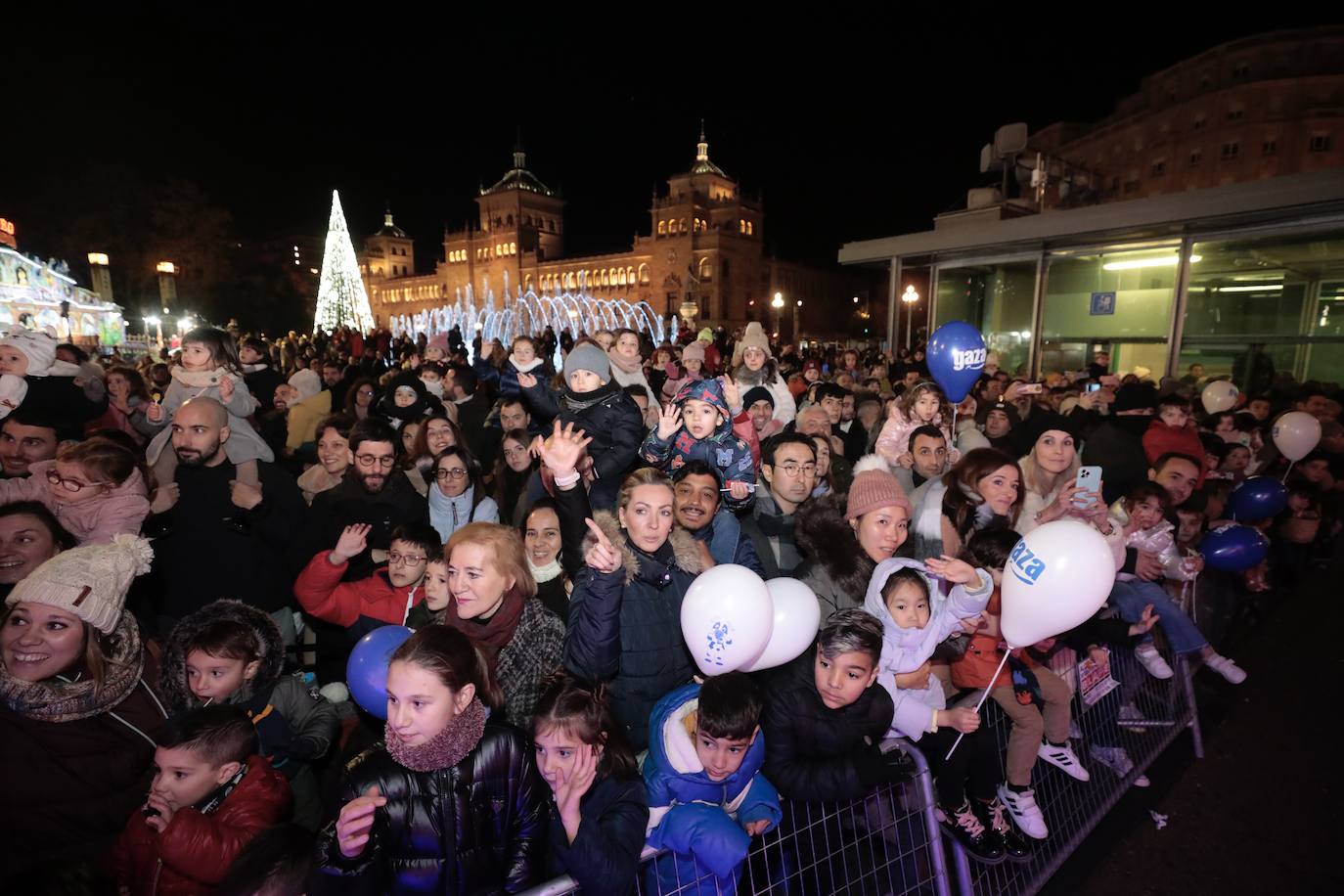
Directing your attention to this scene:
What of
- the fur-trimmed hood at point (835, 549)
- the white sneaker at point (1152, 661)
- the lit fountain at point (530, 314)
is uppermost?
the lit fountain at point (530, 314)

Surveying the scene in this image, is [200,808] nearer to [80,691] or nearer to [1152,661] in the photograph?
[80,691]

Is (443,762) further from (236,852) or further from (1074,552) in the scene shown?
(1074,552)

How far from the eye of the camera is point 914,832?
2.73 m

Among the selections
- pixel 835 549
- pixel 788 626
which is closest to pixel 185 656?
pixel 788 626

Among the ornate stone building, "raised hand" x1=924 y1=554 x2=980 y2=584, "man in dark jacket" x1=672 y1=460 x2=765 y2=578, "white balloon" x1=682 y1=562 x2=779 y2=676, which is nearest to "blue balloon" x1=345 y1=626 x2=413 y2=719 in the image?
"white balloon" x1=682 y1=562 x2=779 y2=676

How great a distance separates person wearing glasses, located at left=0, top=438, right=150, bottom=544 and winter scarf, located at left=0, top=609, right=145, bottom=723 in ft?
3.10

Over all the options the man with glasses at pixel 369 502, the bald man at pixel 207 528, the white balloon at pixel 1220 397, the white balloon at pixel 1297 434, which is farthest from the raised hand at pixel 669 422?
the white balloon at pixel 1220 397

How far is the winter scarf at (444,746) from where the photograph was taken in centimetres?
192

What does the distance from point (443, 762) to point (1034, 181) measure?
812 inches

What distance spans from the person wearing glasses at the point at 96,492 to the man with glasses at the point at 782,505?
3.23m

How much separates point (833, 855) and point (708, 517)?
1.56m

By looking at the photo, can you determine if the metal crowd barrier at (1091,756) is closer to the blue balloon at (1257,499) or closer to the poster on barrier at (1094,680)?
the poster on barrier at (1094,680)

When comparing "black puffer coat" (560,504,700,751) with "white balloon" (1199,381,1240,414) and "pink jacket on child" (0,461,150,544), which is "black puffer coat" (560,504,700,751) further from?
"white balloon" (1199,381,1240,414)

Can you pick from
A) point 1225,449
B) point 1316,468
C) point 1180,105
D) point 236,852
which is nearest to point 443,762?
point 236,852
